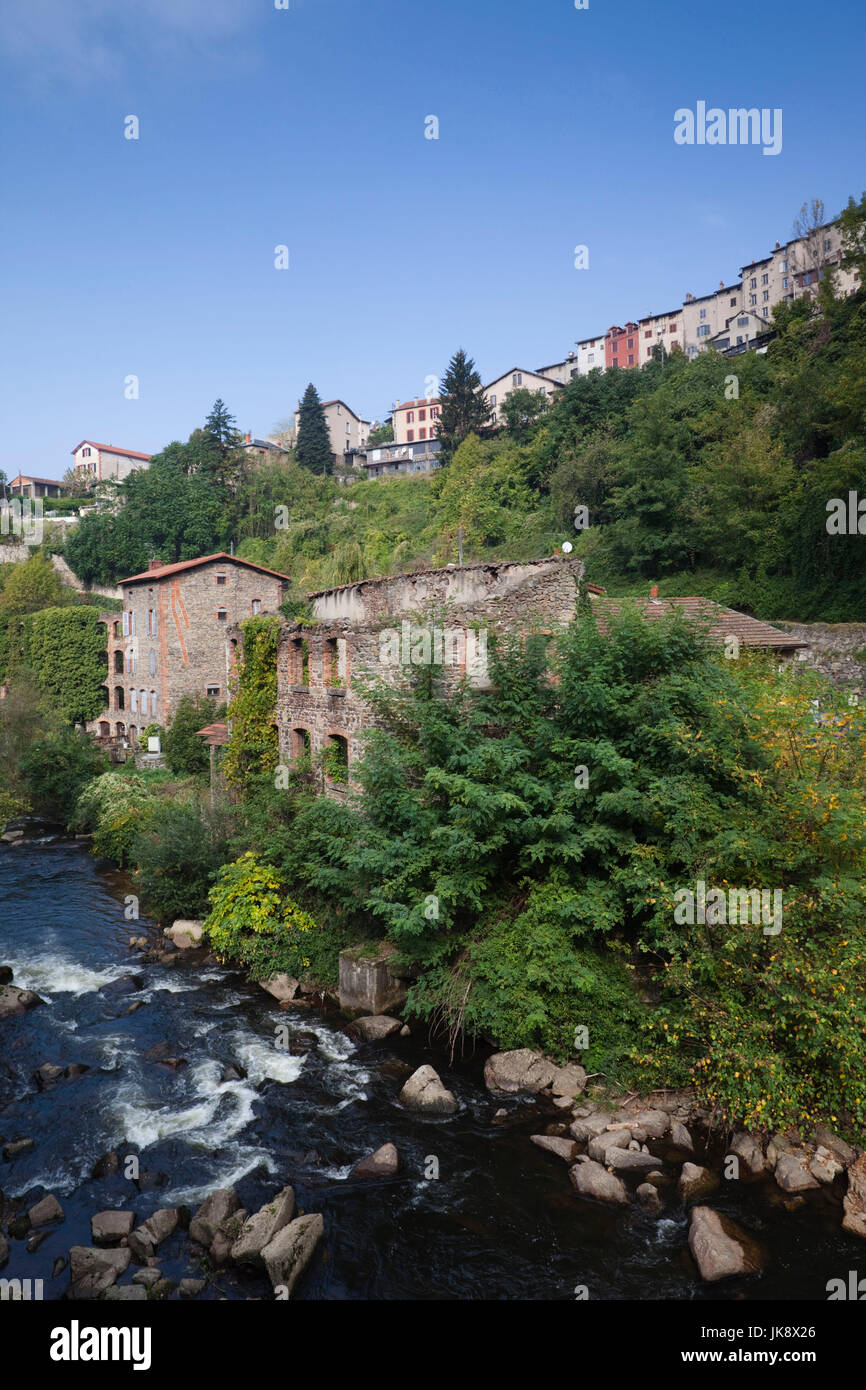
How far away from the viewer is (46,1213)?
852cm

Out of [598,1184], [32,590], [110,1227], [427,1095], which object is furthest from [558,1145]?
[32,590]

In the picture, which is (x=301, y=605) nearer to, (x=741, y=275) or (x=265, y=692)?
(x=265, y=692)

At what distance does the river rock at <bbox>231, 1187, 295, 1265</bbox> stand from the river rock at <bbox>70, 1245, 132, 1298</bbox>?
46.3 inches

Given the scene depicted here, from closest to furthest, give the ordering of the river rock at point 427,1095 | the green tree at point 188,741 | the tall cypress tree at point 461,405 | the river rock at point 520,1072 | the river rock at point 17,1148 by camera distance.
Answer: the river rock at point 17,1148 < the river rock at point 427,1095 < the river rock at point 520,1072 < the green tree at point 188,741 < the tall cypress tree at point 461,405

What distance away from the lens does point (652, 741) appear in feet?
35.8

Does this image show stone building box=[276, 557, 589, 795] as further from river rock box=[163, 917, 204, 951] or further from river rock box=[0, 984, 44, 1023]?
river rock box=[0, 984, 44, 1023]

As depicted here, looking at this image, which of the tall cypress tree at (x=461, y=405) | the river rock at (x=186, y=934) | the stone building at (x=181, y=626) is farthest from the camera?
the tall cypress tree at (x=461, y=405)

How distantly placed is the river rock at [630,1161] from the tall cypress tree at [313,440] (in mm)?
62298

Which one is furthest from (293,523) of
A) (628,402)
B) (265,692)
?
(265,692)

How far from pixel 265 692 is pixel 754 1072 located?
1569cm

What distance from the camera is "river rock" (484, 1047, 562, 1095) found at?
421 inches

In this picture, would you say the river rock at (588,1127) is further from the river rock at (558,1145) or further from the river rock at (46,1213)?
the river rock at (46,1213)

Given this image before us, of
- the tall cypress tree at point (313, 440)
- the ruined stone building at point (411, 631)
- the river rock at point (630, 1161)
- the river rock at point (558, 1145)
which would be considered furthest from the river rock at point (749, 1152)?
the tall cypress tree at point (313, 440)

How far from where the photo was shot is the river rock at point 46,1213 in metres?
8.43
